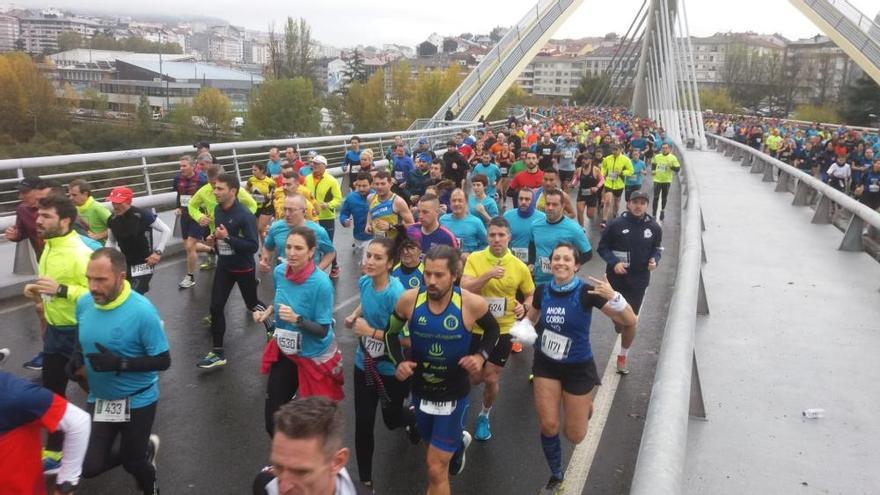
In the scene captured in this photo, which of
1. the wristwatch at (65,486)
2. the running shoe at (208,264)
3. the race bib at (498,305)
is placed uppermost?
the race bib at (498,305)

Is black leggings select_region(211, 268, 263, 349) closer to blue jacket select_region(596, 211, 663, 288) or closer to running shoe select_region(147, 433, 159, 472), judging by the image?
running shoe select_region(147, 433, 159, 472)

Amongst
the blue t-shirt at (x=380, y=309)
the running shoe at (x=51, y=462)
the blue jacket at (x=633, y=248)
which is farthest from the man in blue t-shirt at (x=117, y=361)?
the blue jacket at (x=633, y=248)

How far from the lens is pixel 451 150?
14219 millimetres

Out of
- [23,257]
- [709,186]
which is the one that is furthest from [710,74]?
[23,257]

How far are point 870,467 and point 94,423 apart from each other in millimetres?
4404

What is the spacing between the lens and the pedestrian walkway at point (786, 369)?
3.64 meters

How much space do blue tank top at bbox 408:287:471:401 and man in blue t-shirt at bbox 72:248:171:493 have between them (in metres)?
1.55

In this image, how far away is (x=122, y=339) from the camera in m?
3.97

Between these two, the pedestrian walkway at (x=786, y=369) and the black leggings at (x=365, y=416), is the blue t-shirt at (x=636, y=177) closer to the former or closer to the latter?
the pedestrian walkway at (x=786, y=369)

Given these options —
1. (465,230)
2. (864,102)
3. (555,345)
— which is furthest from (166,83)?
(555,345)

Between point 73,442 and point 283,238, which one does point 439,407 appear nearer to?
point 73,442

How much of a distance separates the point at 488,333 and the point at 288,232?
3.07 m

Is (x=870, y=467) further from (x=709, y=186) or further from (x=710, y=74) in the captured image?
(x=710, y=74)

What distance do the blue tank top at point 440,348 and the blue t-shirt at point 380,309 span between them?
19.1 inches
